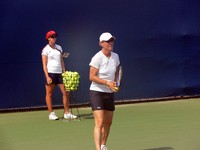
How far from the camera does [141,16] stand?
1137 cm

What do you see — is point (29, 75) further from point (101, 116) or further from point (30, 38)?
point (101, 116)

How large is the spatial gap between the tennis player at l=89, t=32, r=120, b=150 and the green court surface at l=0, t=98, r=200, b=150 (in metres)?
0.87

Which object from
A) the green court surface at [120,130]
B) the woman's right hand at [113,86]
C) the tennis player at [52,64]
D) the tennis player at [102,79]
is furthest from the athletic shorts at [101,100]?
the tennis player at [52,64]

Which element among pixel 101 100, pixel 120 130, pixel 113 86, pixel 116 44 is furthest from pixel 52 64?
pixel 113 86

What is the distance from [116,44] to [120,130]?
3.50 meters

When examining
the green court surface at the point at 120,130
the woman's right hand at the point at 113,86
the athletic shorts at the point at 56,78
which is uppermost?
the woman's right hand at the point at 113,86

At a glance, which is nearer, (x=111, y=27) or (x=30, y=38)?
(x=30, y=38)

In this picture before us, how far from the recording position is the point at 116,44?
36.8 feet

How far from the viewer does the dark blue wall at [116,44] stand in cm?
1034

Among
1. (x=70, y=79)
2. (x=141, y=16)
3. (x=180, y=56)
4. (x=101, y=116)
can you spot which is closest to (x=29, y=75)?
(x=70, y=79)

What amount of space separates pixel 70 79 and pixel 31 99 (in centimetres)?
217

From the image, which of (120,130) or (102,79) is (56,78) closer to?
(120,130)

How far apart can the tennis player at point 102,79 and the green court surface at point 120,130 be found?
2.85 ft

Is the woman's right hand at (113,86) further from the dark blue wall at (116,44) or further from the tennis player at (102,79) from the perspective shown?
the dark blue wall at (116,44)
